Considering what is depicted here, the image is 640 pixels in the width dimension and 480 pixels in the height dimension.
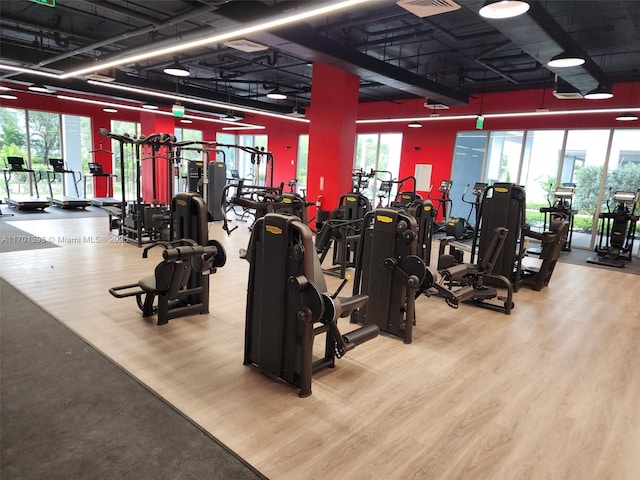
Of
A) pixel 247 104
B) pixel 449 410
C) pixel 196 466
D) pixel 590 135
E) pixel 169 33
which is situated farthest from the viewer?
pixel 247 104

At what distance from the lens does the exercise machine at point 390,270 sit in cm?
367

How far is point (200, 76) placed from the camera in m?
11.7

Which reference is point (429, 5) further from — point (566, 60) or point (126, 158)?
point (126, 158)

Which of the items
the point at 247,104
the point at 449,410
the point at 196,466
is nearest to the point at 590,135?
the point at 247,104

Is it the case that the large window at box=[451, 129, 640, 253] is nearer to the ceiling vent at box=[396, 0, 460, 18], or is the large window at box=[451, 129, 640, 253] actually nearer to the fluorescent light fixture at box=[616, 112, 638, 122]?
the fluorescent light fixture at box=[616, 112, 638, 122]

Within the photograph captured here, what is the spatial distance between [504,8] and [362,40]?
4.37 metres

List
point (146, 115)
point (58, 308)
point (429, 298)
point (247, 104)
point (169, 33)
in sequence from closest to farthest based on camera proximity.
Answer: point (58, 308), point (429, 298), point (169, 33), point (247, 104), point (146, 115)

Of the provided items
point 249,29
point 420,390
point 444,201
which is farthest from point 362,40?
point 420,390

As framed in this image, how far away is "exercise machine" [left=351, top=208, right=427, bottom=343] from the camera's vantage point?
3672mm

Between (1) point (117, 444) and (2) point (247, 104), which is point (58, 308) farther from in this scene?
(2) point (247, 104)

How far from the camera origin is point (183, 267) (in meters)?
3.88

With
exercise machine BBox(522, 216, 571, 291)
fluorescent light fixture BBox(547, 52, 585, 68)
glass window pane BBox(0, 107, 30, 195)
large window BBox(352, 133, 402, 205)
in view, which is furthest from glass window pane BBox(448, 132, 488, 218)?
glass window pane BBox(0, 107, 30, 195)

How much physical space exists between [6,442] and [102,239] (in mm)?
6507

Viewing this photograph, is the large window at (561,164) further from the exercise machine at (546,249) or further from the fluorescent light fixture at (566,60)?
the fluorescent light fixture at (566,60)
